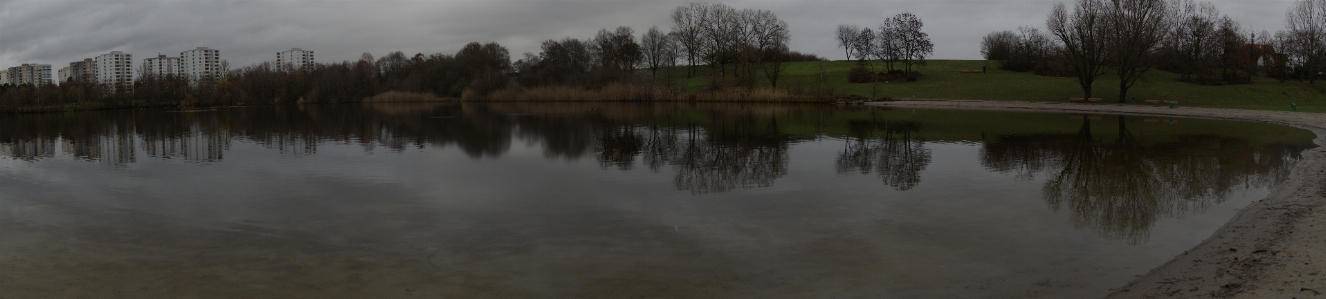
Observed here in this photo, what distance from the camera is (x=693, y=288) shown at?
6629mm

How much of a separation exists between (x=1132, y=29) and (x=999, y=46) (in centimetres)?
3232

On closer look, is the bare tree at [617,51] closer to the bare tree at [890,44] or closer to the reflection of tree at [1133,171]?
the bare tree at [890,44]

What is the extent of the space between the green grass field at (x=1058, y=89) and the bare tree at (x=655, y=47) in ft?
40.1

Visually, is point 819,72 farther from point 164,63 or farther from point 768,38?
point 164,63

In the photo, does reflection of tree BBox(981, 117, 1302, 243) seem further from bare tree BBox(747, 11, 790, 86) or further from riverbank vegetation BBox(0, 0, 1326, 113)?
bare tree BBox(747, 11, 790, 86)

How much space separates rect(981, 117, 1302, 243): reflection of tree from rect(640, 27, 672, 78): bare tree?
56.5 m

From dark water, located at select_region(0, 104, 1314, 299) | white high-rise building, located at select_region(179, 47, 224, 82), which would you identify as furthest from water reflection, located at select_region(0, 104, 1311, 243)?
white high-rise building, located at select_region(179, 47, 224, 82)

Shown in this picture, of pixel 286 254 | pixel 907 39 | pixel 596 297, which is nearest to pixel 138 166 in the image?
pixel 286 254

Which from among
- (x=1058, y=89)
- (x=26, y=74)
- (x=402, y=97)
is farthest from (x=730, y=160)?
(x=26, y=74)

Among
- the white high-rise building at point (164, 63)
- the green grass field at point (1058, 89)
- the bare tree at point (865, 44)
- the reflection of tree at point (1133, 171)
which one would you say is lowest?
the reflection of tree at point (1133, 171)

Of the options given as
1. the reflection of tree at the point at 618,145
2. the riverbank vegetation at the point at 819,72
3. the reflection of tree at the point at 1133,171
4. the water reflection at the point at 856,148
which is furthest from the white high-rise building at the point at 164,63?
the reflection of tree at the point at 1133,171

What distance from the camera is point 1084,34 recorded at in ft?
129

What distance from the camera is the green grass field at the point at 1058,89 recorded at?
130 ft

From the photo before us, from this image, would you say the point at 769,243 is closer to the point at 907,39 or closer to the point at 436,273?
the point at 436,273
